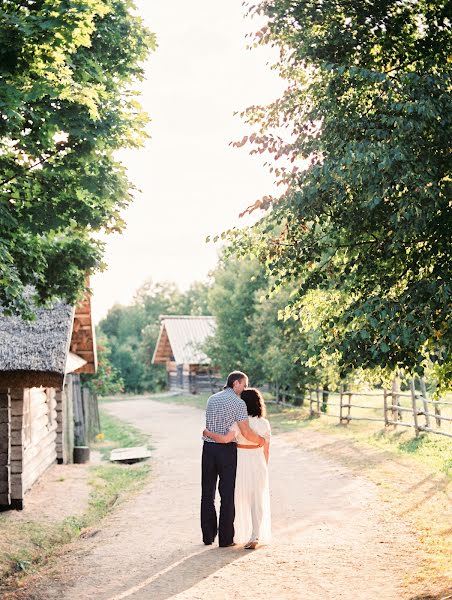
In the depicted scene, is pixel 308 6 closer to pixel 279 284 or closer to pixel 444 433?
pixel 279 284

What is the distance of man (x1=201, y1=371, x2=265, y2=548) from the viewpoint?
8695 mm

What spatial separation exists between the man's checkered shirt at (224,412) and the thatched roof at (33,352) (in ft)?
12.9

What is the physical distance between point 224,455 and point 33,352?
4.72m

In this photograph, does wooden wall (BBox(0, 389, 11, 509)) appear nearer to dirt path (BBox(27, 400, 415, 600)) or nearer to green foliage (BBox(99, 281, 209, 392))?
dirt path (BBox(27, 400, 415, 600))

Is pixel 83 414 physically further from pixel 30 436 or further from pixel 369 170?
pixel 369 170

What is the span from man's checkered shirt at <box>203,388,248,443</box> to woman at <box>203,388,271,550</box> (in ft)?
0.29

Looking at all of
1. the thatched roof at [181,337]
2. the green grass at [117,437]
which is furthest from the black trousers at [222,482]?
the thatched roof at [181,337]

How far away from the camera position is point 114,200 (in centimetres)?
1045

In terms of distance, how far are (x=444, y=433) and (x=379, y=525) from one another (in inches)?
282

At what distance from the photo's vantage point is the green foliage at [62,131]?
7.55 m

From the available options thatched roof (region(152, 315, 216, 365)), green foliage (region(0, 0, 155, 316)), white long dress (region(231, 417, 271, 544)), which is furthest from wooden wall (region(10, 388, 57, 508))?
thatched roof (region(152, 315, 216, 365))

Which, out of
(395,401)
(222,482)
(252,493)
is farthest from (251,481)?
(395,401)

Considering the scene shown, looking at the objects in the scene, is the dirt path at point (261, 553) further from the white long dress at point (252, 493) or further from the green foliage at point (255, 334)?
the green foliage at point (255, 334)

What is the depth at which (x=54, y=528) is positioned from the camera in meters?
11.1
